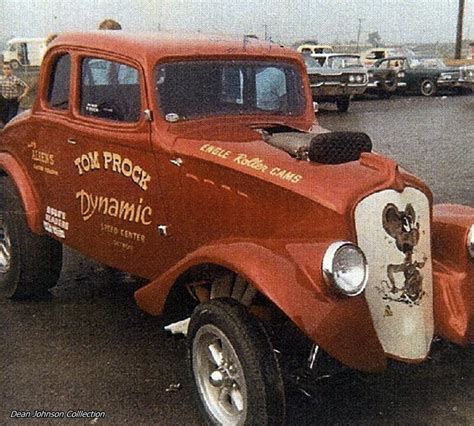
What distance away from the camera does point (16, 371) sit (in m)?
4.65

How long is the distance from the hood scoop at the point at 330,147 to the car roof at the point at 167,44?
981mm

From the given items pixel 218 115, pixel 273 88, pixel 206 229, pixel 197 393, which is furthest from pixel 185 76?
pixel 197 393

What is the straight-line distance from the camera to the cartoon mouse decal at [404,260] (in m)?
3.73

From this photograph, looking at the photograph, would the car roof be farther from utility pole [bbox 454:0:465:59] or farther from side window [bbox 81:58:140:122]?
utility pole [bbox 454:0:465:59]

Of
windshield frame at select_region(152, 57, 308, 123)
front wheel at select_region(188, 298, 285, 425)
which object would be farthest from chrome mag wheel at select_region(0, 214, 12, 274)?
front wheel at select_region(188, 298, 285, 425)

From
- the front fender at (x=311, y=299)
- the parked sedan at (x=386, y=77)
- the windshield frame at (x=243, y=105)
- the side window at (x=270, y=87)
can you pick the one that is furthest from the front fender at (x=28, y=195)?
the parked sedan at (x=386, y=77)

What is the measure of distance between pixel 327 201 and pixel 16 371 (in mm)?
2117

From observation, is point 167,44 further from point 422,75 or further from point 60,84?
point 422,75

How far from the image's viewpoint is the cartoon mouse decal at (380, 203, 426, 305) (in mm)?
3730

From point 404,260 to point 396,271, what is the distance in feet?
0.22

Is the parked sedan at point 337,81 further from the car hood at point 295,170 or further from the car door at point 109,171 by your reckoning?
the car hood at point 295,170

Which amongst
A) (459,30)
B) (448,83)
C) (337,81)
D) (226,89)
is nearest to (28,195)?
(226,89)

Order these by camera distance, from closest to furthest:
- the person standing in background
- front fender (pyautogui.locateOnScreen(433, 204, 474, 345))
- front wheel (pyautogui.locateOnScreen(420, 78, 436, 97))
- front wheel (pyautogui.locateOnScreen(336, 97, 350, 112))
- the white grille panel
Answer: the white grille panel → front fender (pyautogui.locateOnScreen(433, 204, 474, 345)) → the person standing in background → front wheel (pyautogui.locateOnScreen(336, 97, 350, 112)) → front wheel (pyautogui.locateOnScreen(420, 78, 436, 97))

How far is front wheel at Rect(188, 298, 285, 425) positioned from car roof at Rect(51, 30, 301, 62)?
1663 millimetres
